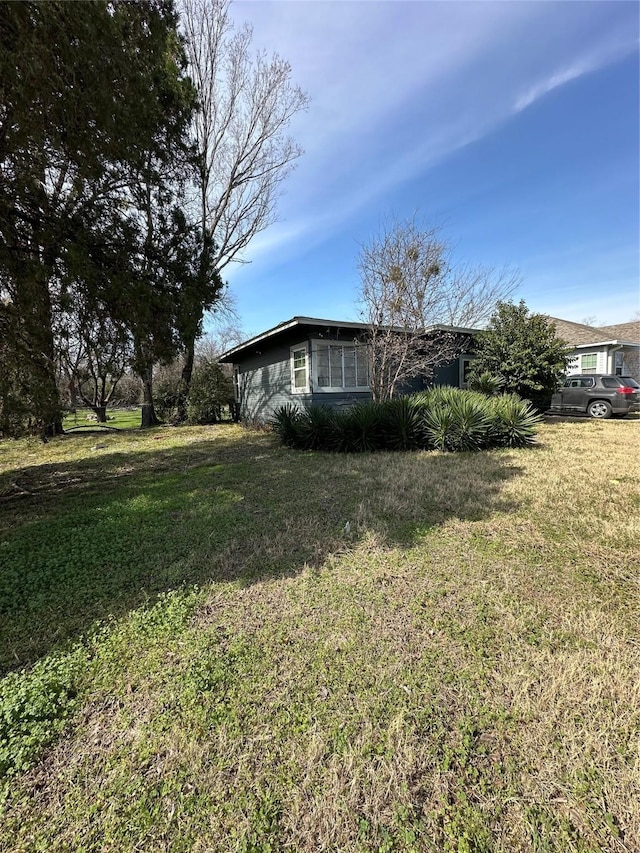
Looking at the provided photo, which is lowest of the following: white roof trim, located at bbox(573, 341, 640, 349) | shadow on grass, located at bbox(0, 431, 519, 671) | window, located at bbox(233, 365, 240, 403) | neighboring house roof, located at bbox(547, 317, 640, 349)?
shadow on grass, located at bbox(0, 431, 519, 671)

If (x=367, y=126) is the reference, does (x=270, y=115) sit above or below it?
above

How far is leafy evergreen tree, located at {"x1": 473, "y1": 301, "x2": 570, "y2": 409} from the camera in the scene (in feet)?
Result: 33.7

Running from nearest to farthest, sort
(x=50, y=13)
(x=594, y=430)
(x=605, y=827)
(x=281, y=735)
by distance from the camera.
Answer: (x=605, y=827)
(x=281, y=735)
(x=50, y=13)
(x=594, y=430)

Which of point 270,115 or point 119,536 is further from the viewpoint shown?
point 270,115

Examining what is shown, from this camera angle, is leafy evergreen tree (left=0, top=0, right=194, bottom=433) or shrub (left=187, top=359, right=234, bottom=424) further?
shrub (left=187, top=359, right=234, bottom=424)

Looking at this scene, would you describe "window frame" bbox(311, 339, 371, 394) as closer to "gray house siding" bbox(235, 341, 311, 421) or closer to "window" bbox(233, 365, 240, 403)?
"gray house siding" bbox(235, 341, 311, 421)

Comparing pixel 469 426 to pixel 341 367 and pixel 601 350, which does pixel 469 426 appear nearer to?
pixel 341 367

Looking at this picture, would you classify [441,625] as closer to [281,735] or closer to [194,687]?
[281,735]

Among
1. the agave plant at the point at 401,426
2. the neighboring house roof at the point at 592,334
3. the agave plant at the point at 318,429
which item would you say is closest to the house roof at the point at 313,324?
the agave plant at the point at 318,429

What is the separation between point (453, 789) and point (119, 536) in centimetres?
351

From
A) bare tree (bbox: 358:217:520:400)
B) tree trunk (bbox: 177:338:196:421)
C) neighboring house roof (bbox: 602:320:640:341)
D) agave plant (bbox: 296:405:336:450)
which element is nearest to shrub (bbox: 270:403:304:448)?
agave plant (bbox: 296:405:336:450)

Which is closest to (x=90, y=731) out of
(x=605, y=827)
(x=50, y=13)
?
(x=605, y=827)

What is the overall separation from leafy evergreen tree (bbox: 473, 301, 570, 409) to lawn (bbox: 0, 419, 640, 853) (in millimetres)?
7306

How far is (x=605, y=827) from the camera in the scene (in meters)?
1.21
